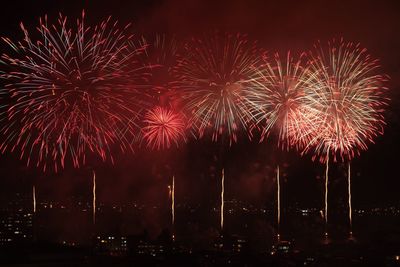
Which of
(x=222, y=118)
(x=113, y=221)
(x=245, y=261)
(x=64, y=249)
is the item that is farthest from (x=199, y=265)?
(x=113, y=221)

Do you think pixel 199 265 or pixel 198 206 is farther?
pixel 198 206

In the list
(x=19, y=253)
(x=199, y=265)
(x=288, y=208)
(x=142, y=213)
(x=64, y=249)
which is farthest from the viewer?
(x=288, y=208)

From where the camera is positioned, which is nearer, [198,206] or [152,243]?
[152,243]

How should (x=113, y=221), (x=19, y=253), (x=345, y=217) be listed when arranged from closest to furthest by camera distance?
(x=19, y=253) → (x=113, y=221) → (x=345, y=217)

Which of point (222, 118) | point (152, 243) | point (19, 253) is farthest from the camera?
point (222, 118)

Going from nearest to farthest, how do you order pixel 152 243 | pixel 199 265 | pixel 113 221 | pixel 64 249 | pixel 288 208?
1. pixel 199 265
2. pixel 64 249
3. pixel 152 243
4. pixel 113 221
5. pixel 288 208

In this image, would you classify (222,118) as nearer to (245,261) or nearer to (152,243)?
(152,243)

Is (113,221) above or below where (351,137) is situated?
below

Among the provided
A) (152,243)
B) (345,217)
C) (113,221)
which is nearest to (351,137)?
(152,243)

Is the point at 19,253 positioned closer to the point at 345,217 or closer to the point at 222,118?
the point at 222,118
